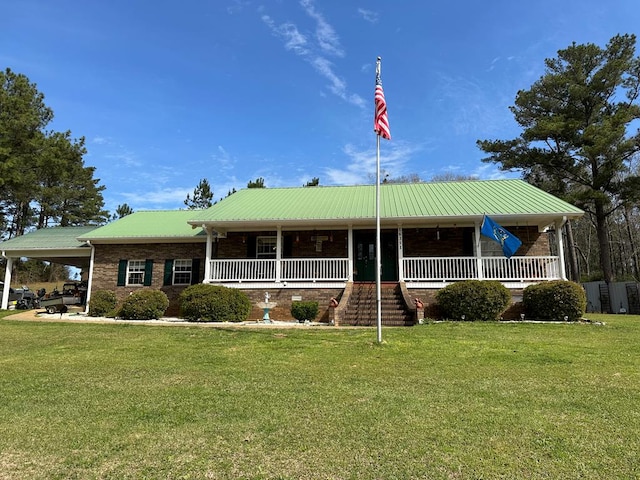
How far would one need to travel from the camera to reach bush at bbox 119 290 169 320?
1517 centimetres

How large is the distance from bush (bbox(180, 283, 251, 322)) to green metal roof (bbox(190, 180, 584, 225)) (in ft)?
9.41

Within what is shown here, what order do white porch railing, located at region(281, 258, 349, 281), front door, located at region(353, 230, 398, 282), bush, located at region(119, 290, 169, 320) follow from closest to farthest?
bush, located at region(119, 290, 169, 320)
white porch railing, located at region(281, 258, 349, 281)
front door, located at region(353, 230, 398, 282)

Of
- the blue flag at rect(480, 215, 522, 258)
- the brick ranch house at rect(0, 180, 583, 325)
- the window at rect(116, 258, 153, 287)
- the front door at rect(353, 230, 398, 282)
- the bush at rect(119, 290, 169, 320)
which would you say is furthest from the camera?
the window at rect(116, 258, 153, 287)

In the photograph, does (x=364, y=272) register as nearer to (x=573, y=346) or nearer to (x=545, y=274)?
(x=545, y=274)

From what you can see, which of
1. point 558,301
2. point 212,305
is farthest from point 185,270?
point 558,301

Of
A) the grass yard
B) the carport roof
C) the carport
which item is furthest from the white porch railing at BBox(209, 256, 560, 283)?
the carport roof

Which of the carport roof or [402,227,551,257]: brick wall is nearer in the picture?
[402,227,551,257]: brick wall

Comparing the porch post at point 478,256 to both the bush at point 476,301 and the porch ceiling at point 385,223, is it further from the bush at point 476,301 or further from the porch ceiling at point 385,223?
the bush at point 476,301

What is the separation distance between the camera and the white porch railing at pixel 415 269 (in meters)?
15.0

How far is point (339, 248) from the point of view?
1731 cm

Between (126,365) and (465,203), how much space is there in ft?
44.1

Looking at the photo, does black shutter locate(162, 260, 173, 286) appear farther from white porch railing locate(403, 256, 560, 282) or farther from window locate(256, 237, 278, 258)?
white porch railing locate(403, 256, 560, 282)

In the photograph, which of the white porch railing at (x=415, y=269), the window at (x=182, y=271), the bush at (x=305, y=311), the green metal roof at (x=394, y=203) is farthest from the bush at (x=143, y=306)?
the bush at (x=305, y=311)

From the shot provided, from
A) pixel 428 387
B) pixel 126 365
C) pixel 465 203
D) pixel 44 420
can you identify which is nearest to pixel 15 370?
pixel 126 365
